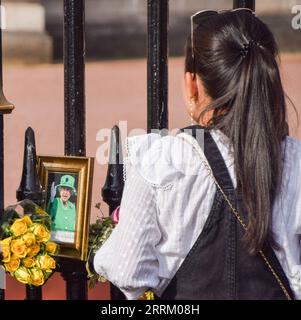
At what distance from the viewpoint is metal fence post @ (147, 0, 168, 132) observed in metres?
2.27

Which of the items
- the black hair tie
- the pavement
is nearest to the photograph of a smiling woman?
the black hair tie

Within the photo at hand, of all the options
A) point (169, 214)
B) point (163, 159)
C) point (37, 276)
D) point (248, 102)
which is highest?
point (248, 102)

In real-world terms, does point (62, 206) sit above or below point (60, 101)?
below

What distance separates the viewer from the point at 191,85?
1.92 meters

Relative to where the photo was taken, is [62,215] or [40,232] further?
[62,215]

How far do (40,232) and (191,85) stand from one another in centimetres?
54

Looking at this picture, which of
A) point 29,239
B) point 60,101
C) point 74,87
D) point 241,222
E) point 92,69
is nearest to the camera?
point 241,222

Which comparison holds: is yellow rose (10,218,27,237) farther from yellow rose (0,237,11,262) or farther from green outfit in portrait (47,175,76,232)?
green outfit in portrait (47,175,76,232)

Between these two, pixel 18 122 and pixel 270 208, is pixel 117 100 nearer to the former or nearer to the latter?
pixel 18 122

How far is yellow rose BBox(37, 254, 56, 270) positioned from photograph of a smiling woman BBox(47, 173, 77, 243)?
0.10 m

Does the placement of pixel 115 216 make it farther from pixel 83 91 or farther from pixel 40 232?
pixel 83 91

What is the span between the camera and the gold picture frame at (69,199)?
7.48ft

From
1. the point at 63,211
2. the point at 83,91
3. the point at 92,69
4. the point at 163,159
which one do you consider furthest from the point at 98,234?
the point at 92,69

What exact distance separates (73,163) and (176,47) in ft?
10.8
